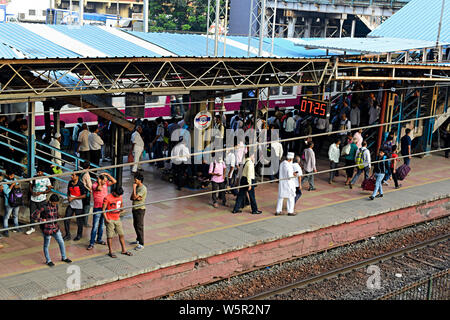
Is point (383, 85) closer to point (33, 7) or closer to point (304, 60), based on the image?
point (304, 60)

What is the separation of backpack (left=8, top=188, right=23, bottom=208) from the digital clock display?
31.6 ft

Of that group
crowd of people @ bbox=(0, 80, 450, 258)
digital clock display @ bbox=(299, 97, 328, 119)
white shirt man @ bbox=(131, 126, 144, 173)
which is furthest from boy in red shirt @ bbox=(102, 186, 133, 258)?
digital clock display @ bbox=(299, 97, 328, 119)

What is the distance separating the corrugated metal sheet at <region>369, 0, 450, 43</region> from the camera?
83.5ft

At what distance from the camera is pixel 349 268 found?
46.2 feet

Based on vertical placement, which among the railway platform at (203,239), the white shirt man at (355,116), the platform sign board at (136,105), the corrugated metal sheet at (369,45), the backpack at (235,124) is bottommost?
the railway platform at (203,239)

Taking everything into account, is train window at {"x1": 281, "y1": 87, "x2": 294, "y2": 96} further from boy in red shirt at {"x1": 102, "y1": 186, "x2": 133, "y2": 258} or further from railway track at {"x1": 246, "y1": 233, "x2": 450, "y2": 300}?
boy in red shirt at {"x1": 102, "y1": 186, "x2": 133, "y2": 258}

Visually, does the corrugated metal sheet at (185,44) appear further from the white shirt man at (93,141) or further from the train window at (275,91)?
the train window at (275,91)

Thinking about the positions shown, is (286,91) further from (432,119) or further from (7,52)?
(7,52)

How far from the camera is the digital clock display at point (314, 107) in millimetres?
18938

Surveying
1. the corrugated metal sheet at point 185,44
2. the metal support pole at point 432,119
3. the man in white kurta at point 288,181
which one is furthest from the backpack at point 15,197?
the metal support pole at point 432,119

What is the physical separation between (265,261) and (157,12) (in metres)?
42.1

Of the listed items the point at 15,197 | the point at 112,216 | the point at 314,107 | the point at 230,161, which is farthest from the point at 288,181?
the point at 15,197

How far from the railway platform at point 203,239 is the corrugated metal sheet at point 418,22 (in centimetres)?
838

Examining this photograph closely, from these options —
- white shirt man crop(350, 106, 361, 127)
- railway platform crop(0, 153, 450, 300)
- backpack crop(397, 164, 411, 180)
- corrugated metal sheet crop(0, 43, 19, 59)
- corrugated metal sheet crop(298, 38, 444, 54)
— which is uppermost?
corrugated metal sheet crop(298, 38, 444, 54)
